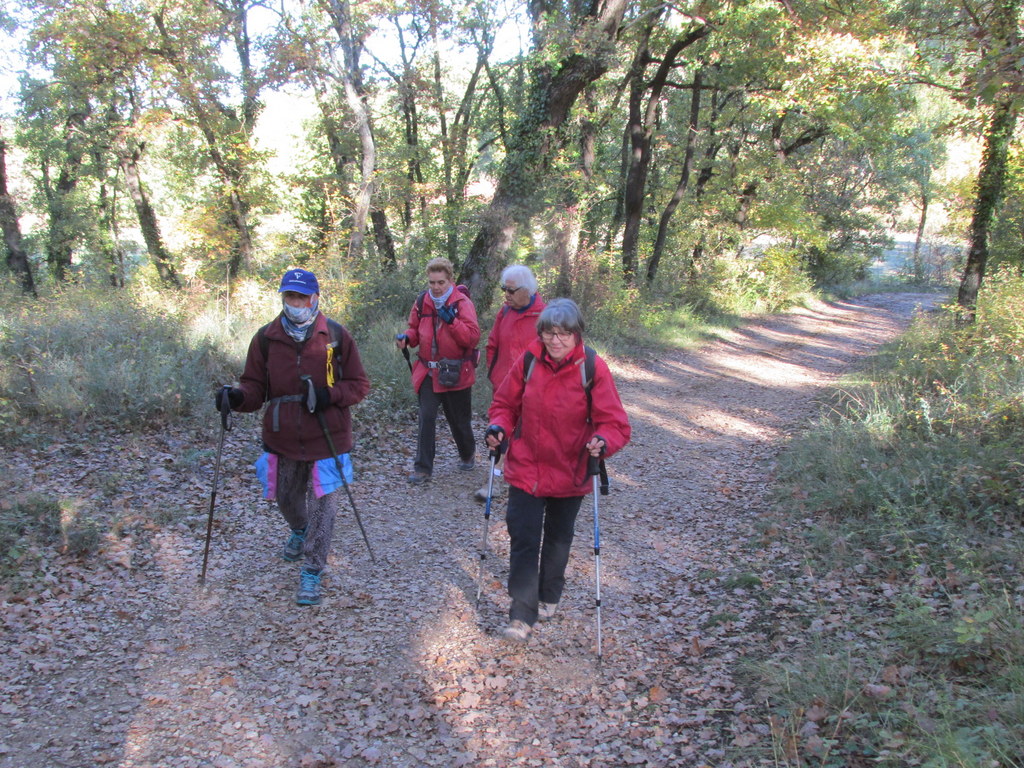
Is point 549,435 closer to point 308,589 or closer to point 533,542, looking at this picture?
point 533,542

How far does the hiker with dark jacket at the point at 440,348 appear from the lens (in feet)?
→ 20.7

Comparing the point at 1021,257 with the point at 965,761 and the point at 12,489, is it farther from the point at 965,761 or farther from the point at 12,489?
the point at 12,489

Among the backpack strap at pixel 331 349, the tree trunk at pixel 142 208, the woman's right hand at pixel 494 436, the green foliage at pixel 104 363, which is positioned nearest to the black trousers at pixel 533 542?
the woman's right hand at pixel 494 436

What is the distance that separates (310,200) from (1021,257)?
61.9ft

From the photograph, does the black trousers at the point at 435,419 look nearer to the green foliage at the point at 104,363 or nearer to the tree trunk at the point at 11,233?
the green foliage at the point at 104,363

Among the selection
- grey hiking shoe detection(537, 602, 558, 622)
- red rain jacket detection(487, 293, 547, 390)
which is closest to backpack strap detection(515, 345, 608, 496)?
grey hiking shoe detection(537, 602, 558, 622)

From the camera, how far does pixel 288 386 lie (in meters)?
4.46

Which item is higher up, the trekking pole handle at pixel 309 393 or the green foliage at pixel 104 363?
the trekking pole handle at pixel 309 393

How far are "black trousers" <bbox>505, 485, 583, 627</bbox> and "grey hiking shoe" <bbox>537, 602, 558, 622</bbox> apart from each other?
19 cm

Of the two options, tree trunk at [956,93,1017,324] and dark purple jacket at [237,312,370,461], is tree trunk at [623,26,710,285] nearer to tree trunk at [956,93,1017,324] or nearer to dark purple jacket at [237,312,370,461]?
tree trunk at [956,93,1017,324]

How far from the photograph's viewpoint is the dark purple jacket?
4.43 meters

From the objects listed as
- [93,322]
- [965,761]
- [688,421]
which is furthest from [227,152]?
[965,761]

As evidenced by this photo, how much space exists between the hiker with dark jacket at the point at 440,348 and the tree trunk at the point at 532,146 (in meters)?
5.59

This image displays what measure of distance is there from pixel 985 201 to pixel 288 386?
1087 cm
